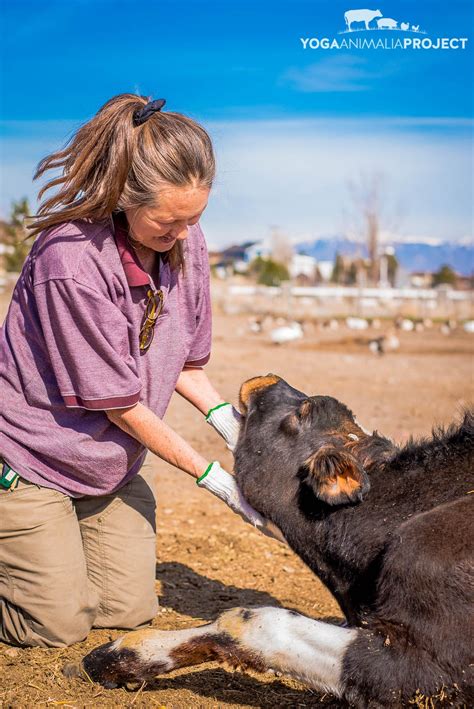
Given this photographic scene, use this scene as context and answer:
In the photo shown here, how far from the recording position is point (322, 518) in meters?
4.45

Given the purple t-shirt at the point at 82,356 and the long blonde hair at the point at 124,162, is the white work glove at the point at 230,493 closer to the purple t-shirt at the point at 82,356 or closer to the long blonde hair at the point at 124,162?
the purple t-shirt at the point at 82,356

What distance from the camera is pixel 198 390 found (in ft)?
17.8

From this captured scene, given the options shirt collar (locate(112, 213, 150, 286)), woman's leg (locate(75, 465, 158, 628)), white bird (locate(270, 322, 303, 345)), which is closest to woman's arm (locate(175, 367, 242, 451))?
woman's leg (locate(75, 465, 158, 628))

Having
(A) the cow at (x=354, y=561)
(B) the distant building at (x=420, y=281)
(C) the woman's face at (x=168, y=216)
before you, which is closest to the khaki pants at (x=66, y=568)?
(A) the cow at (x=354, y=561)

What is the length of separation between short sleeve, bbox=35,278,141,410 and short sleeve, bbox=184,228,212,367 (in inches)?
36.5

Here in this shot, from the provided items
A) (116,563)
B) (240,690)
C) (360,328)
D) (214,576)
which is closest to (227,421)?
(116,563)

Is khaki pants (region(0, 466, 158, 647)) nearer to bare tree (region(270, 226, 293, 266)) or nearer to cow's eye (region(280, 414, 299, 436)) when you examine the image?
cow's eye (region(280, 414, 299, 436))

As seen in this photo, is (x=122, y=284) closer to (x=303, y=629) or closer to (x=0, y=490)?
(x=0, y=490)

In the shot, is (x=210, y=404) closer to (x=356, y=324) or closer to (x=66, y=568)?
(x=66, y=568)

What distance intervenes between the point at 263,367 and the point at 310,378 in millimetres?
1989

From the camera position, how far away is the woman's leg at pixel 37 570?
489 cm

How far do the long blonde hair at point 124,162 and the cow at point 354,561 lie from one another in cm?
120

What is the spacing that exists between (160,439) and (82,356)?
0.59m

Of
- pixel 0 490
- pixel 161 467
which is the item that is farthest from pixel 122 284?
pixel 161 467
